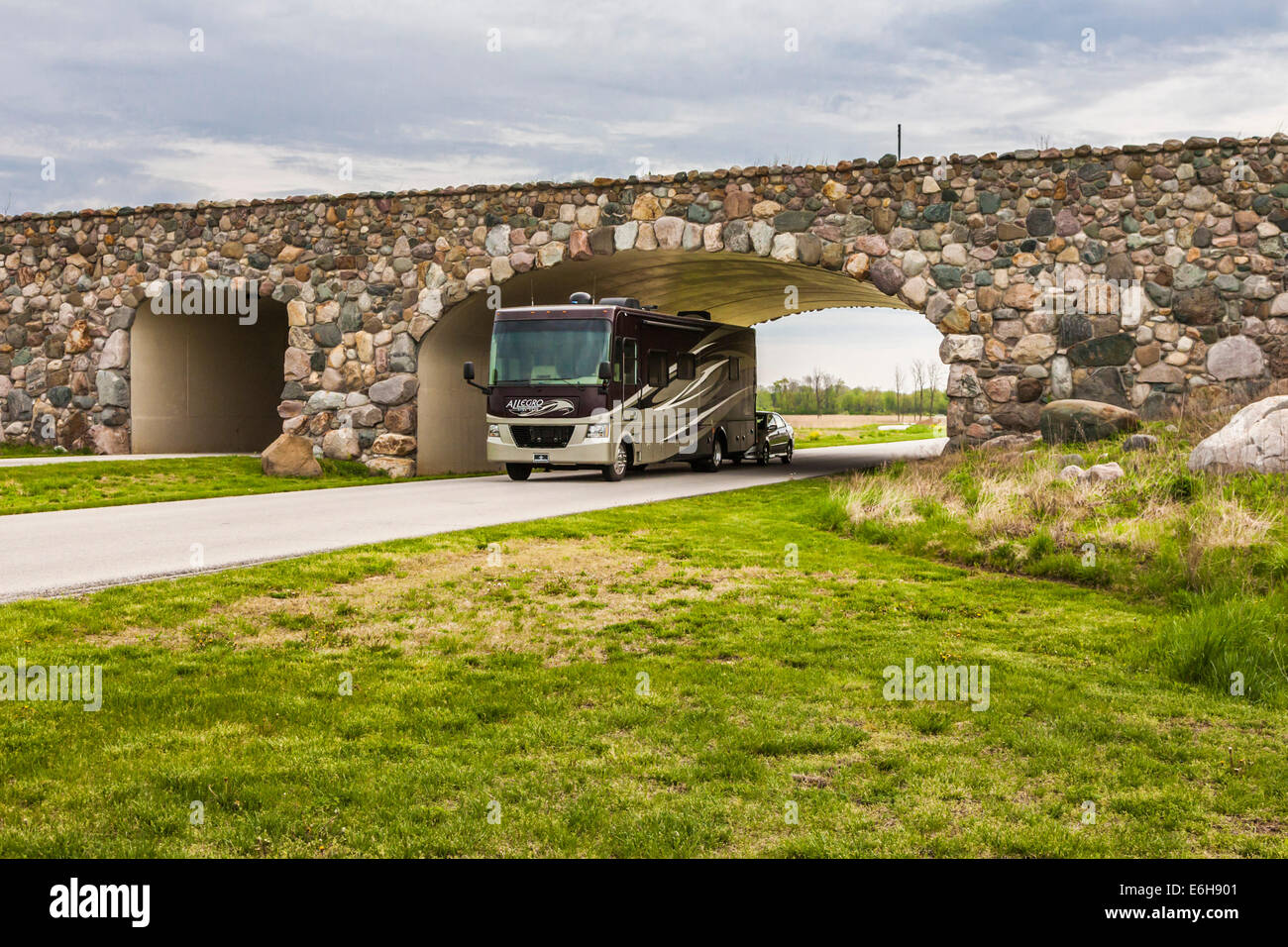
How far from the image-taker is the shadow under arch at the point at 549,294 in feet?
80.4

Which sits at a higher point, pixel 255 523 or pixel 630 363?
pixel 630 363

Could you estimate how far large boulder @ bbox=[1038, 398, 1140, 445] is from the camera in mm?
19438

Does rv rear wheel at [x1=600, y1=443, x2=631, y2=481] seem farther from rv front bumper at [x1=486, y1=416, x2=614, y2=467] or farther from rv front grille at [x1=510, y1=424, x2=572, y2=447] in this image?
rv front grille at [x1=510, y1=424, x2=572, y2=447]

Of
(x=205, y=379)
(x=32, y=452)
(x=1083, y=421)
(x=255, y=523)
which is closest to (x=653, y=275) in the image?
(x=1083, y=421)

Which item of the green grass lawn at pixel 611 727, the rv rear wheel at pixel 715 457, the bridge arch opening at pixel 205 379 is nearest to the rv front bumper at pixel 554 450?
the rv rear wheel at pixel 715 457

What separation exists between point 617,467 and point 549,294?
725 centimetres

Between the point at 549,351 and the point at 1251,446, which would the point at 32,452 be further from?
the point at 1251,446

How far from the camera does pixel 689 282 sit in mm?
28125

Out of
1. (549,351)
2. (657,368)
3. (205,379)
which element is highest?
(549,351)

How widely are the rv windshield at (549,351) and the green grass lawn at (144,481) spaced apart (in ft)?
10.4

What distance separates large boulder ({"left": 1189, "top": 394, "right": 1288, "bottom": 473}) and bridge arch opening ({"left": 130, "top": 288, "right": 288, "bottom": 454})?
20.0 meters

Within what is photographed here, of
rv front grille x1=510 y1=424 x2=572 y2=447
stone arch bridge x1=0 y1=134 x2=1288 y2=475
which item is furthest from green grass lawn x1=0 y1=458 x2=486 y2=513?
rv front grille x1=510 y1=424 x2=572 y2=447

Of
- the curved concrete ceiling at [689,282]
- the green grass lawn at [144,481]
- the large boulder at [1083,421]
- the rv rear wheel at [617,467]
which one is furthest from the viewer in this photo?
the curved concrete ceiling at [689,282]

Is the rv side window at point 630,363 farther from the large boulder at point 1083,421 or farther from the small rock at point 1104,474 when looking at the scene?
the small rock at point 1104,474
